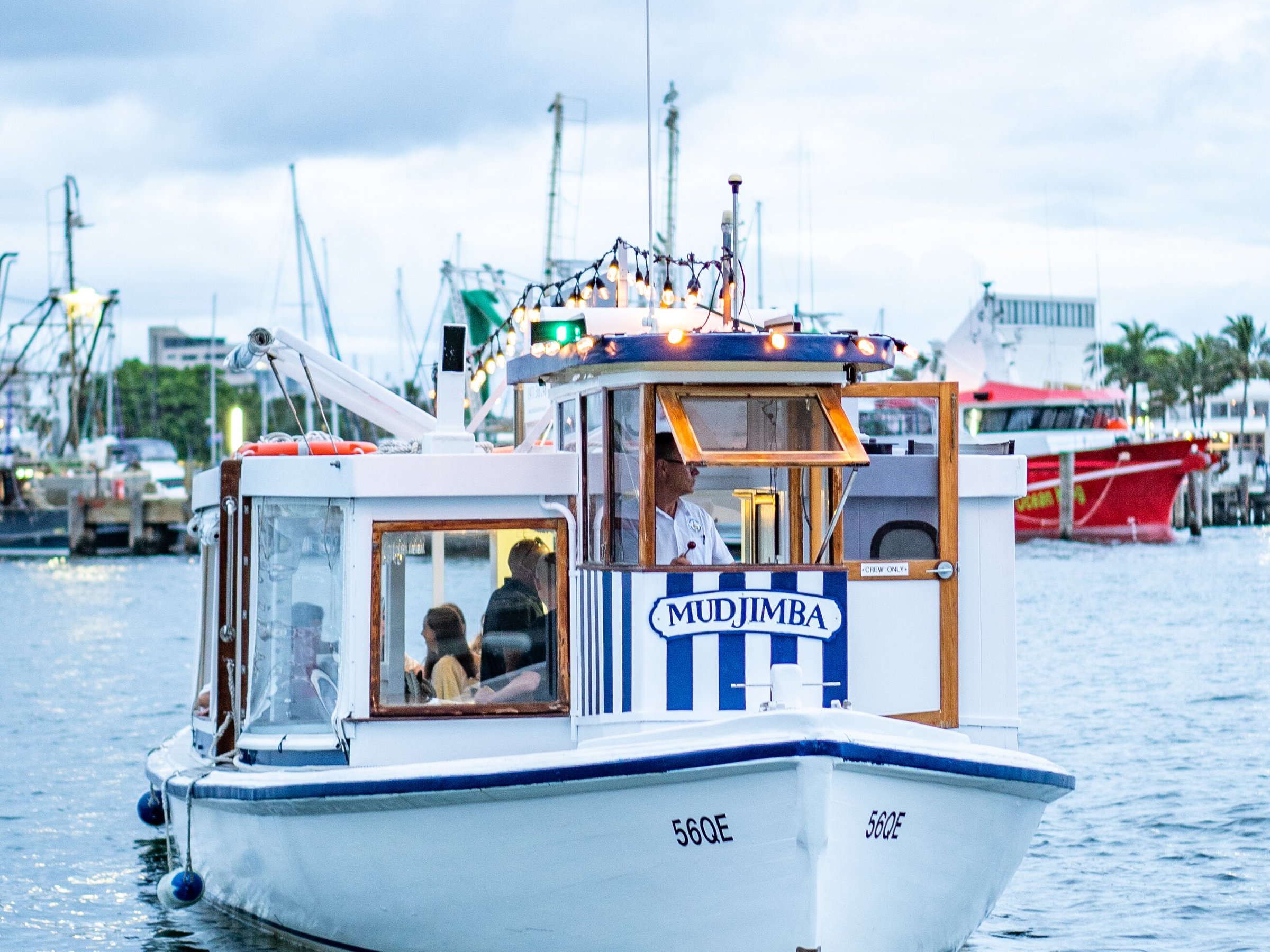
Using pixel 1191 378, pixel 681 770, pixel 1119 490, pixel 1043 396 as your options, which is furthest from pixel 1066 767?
pixel 1191 378

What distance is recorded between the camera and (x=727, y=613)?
784 cm

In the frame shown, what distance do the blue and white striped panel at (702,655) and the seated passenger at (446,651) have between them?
1.31 metres

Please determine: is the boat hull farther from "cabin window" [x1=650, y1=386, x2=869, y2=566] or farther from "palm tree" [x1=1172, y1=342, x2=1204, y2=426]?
"palm tree" [x1=1172, y1=342, x2=1204, y2=426]

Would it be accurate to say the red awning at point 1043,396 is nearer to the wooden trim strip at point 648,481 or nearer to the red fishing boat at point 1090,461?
the red fishing boat at point 1090,461

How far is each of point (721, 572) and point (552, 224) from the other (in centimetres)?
3935

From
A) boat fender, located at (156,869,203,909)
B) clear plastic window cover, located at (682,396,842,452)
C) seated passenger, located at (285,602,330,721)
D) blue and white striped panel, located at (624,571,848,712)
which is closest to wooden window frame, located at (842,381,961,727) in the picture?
clear plastic window cover, located at (682,396,842,452)

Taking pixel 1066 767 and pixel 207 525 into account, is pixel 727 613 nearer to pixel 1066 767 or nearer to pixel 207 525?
pixel 207 525

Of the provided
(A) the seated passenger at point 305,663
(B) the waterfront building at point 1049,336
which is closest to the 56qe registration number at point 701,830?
(A) the seated passenger at point 305,663

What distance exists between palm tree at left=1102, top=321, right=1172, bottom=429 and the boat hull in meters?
87.3

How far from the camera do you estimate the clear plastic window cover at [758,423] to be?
805cm

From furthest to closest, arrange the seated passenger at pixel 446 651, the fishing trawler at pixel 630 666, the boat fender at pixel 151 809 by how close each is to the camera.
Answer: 1. the boat fender at pixel 151 809
2. the seated passenger at pixel 446 651
3. the fishing trawler at pixel 630 666

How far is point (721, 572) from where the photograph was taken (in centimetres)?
780

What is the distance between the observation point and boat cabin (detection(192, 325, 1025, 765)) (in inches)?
310

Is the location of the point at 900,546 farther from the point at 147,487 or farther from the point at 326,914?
the point at 147,487
